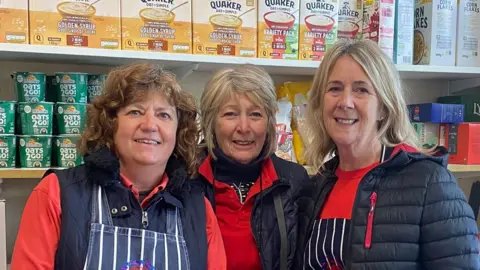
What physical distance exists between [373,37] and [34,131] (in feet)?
4.36

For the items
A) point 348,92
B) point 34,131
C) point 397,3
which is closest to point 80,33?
point 34,131

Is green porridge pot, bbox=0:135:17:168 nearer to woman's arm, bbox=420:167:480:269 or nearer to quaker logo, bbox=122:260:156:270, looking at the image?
quaker logo, bbox=122:260:156:270

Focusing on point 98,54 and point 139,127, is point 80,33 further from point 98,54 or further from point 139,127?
point 139,127

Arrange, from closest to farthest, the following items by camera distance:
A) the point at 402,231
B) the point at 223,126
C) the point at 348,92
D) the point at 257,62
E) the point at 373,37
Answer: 1. the point at 402,231
2. the point at 348,92
3. the point at 223,126
4. the point at 257,62
5. the point at 373,37

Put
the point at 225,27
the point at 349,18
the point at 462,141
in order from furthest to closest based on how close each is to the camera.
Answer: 1. the point at 462,141
2. the point at 349,18
3. the point at 225,27

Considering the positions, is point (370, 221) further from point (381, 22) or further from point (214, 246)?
point (381, 22)

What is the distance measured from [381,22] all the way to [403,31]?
0.42 ft

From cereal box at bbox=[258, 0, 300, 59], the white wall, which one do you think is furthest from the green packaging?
cereal box at bbox=[258, 0, 300, 59]

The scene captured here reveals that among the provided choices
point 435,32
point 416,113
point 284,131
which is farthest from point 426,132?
point 284,131

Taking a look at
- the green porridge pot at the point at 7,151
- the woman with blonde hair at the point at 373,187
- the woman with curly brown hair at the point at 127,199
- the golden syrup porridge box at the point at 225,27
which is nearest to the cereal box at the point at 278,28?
the golden syrup porridge box at the point at 225,27

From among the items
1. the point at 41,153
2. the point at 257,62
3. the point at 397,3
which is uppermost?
the point at 397,3

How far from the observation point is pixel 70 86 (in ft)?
5.52

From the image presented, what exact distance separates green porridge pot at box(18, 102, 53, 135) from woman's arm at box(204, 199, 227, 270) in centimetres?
64

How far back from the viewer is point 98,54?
164 cm
